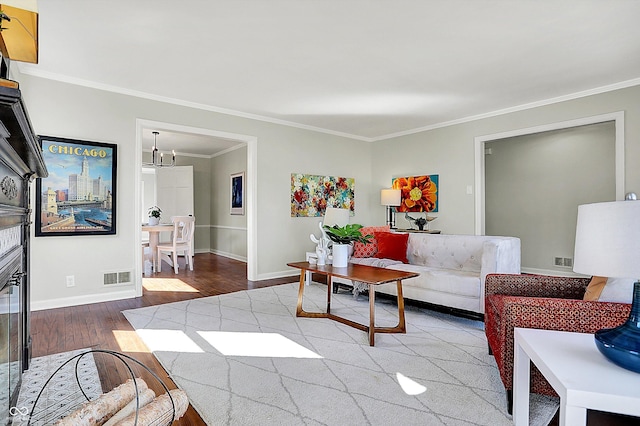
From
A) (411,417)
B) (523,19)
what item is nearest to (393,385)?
(411,417)

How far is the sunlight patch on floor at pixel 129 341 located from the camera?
8.84ft

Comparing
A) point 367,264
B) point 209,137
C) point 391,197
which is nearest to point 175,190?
point 209,137

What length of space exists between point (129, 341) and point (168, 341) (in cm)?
32

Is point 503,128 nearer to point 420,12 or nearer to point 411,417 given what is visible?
point 420,12

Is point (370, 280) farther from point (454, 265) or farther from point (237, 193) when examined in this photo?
point (237, 193)

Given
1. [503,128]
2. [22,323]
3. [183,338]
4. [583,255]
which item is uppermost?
[503,128]

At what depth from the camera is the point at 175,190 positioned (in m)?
8.14

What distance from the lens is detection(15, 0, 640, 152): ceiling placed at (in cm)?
264

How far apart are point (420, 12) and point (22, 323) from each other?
3299 millimetres

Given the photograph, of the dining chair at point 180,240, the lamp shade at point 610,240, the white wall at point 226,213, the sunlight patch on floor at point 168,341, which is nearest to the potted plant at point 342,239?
the sunlight patch on floor at point 168,341

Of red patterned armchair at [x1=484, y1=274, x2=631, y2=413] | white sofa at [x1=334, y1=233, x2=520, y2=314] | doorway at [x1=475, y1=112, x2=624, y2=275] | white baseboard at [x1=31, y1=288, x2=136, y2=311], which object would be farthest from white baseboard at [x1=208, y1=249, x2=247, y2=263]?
red patterned armchair at [x1=484, y1=274, x2=631, y2=413]

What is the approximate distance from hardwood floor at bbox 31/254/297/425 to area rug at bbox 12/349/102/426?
0.22 ft

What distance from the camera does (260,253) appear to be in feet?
18.2

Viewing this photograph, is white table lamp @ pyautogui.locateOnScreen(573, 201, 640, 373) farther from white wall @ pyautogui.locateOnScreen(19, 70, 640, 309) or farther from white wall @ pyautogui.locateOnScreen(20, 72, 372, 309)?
white wall @ pyautogui.locateOnScreen(20, 72, 372, 309)
